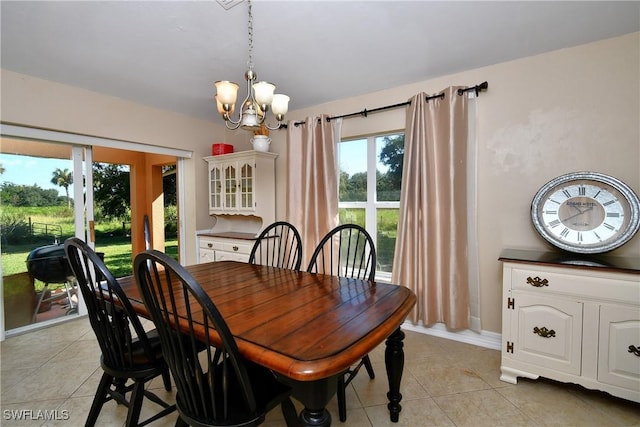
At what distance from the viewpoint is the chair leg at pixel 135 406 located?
127cm

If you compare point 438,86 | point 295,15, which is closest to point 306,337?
point 295,15

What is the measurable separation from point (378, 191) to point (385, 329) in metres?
2.10

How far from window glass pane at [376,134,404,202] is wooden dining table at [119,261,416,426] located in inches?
58.3

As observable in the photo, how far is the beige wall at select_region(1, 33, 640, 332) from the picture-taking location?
1.96 meters

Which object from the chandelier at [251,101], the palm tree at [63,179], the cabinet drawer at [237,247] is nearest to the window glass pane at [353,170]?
the cabinet drawer at [237,247]

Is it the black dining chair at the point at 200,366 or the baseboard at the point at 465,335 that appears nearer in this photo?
the black dining chair at the point at 200,366

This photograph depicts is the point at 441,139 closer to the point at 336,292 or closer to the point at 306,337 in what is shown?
the point at 336,292

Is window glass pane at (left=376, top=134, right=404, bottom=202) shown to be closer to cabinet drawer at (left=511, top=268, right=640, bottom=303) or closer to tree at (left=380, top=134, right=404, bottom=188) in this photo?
tree at (left=380, top=134, right=404, bottom=188)

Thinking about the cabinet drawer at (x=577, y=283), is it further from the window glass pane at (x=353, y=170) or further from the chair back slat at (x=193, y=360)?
the chair back slat at (x=193, y=360)

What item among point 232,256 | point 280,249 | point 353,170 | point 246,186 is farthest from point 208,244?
point 353,170

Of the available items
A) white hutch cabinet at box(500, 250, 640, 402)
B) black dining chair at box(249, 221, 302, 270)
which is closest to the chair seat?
black dining chair at box(249, 221, 302, 270)

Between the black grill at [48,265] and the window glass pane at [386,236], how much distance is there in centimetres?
322

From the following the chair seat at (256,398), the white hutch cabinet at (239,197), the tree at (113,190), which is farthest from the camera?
the tree at (113,190)

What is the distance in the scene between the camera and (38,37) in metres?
1.92
